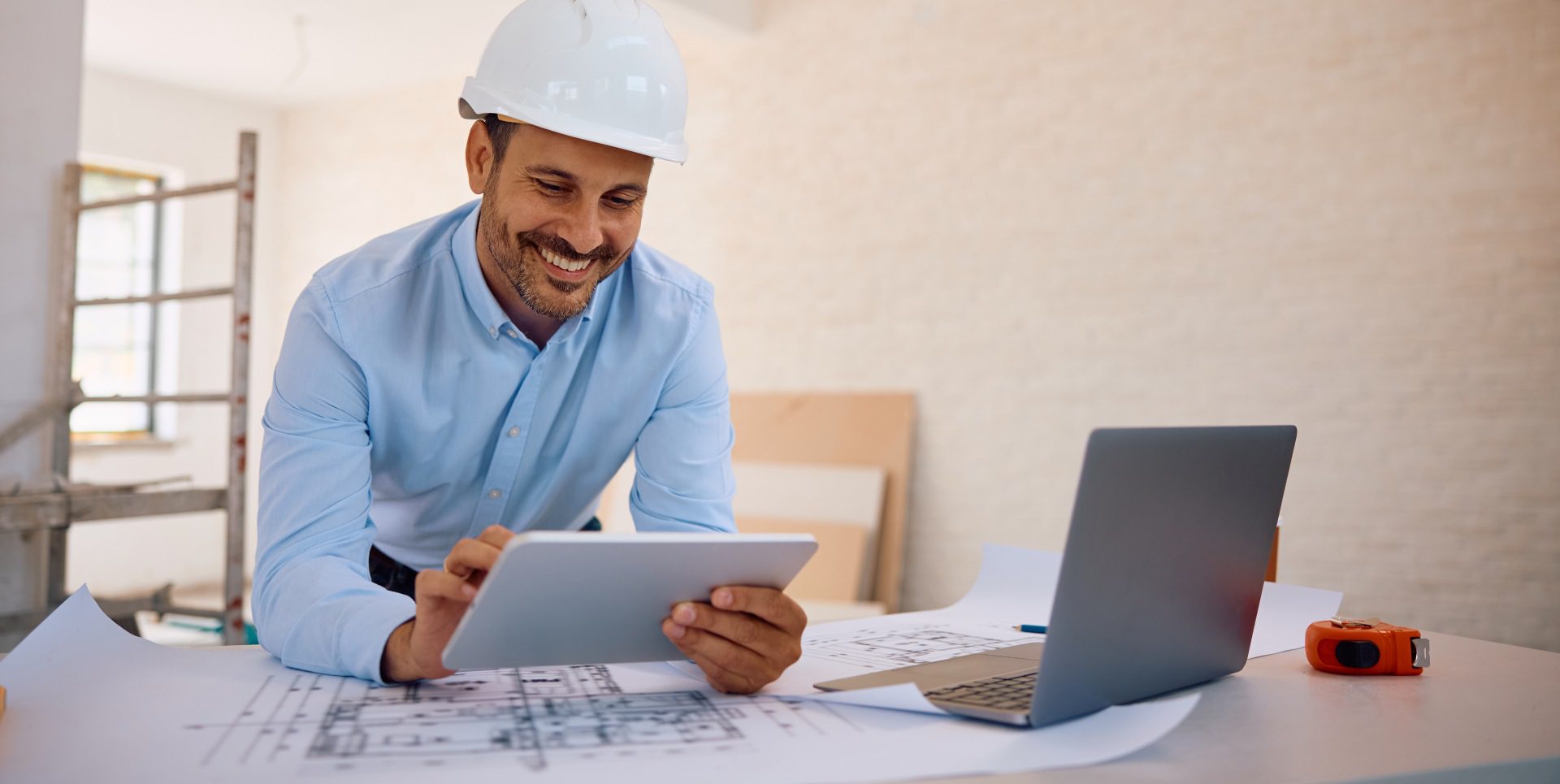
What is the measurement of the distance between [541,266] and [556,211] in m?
0.09

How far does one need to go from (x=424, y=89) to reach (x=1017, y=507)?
4.52 m

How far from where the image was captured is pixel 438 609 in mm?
1021

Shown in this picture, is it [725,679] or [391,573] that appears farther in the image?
[391,573]

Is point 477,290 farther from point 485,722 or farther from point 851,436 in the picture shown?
point 851,436

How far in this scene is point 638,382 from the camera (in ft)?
5.31

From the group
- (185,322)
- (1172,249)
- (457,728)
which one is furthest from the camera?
(185,322)

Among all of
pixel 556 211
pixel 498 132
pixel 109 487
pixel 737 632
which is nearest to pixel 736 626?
pixel 737 632

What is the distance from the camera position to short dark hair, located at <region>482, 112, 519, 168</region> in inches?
56.8

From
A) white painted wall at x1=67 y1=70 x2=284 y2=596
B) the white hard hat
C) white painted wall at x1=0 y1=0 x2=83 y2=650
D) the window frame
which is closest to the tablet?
the white hard hat

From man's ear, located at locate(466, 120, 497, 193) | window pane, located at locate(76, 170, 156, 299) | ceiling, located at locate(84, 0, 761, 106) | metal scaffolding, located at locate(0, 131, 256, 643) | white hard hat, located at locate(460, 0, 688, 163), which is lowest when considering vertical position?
metal scaffolding, located at locate(0, 131, 256, 643)

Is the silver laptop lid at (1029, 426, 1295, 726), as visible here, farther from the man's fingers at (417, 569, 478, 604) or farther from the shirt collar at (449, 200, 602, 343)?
the shirt collar at (449, 200, 602, 343)

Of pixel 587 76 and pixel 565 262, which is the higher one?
pixel 587 76

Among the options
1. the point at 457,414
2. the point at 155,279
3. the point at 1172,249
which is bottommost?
the point at 457,414

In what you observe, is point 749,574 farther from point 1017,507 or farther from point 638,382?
point 1017,507
